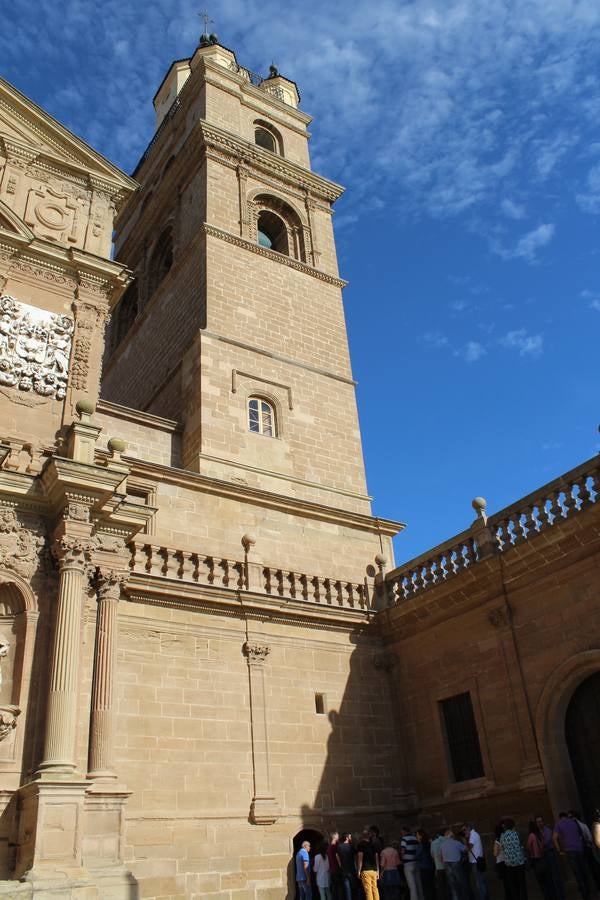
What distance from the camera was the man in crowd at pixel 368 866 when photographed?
1309 centimetres

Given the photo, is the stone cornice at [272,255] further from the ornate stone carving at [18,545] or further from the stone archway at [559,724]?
the stone archway at [559,724]

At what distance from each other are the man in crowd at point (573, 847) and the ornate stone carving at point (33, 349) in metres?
12.1

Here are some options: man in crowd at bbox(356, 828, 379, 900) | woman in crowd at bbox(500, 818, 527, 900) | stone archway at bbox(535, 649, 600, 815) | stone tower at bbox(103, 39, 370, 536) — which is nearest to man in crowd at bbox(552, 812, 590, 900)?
woman in crowd at bbox(500, 818, 527, 900)

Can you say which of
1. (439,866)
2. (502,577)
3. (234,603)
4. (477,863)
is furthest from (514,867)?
(234,603)

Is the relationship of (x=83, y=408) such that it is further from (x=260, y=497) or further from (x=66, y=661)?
(x=260, y=497)

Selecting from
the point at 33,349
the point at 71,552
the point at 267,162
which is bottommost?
the point at 71,552

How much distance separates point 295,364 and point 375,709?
1045cm

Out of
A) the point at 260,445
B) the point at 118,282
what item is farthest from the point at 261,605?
the point at 118,282

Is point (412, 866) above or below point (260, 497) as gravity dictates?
below

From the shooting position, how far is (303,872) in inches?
554

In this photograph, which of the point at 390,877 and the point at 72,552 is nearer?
the point at 390,877

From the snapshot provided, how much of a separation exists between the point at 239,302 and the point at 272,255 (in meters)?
2.89

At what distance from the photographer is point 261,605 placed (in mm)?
16922

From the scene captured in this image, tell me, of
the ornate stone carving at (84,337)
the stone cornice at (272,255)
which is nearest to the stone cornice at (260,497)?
the ornate stone carving at (84,337)
